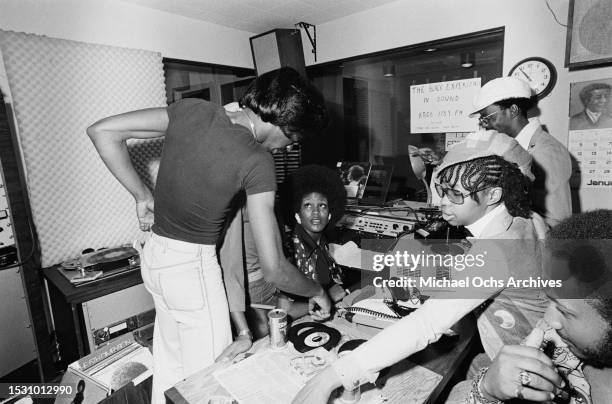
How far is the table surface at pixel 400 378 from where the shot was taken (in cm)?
115

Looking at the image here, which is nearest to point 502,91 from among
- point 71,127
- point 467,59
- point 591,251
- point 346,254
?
point 467,59

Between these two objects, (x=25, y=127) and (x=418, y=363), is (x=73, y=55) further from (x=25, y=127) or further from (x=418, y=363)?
(x=418, y=363)

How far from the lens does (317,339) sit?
1449 mm

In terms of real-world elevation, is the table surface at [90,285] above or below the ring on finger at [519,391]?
below

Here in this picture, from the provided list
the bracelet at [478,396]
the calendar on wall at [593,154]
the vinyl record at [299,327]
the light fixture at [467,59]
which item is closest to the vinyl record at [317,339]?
the vinyl record at [299,327]

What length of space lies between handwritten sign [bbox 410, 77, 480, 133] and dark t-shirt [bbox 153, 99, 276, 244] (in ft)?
8.85

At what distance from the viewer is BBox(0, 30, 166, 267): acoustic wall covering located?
273 cm

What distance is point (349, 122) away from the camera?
4316mm

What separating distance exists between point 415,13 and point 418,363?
324 centimetres

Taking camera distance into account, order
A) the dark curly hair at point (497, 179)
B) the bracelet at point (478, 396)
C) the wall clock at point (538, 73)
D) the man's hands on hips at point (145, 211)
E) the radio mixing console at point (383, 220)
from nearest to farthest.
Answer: the bracelet at point (478, 396), the dark curly hair at point (497, 179), the man's hands on hips at point (145, 211), the wall clock at point (538, 73), the radio mixing console at point (383, 220)

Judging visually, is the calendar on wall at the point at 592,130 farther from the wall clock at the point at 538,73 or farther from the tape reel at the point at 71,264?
the tape reel at the point at 71,264

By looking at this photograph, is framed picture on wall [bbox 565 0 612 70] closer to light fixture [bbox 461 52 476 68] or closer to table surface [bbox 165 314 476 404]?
light fixture [bbox 461 52 476 68]

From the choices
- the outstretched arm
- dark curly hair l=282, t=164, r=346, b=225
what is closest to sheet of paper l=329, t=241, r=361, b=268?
dark curly hair l=282, t=164, r=346, b=225

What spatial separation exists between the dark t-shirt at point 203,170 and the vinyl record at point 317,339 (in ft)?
1.78
